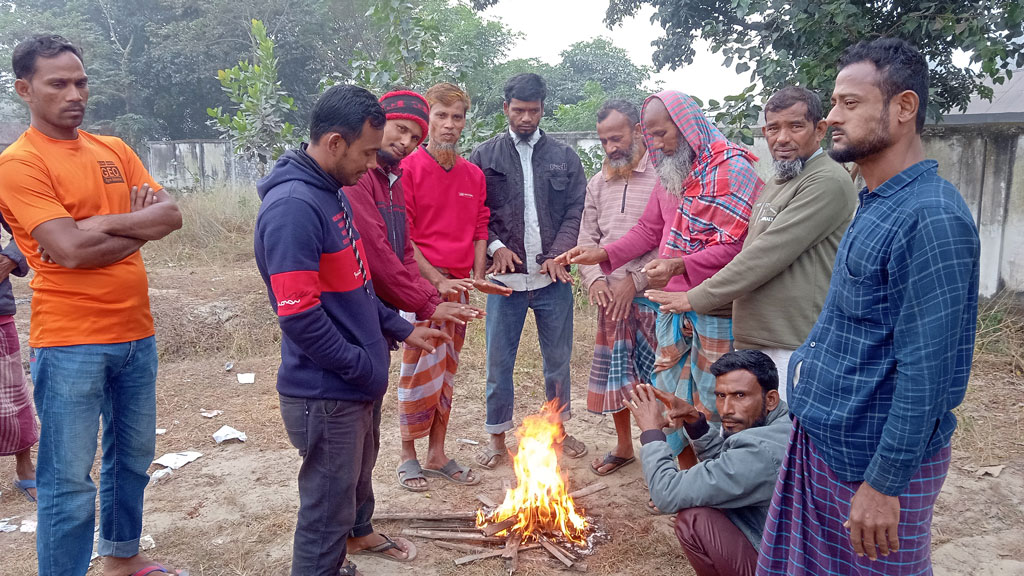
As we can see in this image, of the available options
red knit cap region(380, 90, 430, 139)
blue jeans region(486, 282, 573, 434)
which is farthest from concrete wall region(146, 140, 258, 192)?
red knit cap region(380, 90, 430, 139)

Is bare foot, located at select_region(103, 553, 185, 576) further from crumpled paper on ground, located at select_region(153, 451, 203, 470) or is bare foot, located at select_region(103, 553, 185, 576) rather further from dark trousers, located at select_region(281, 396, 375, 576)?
crumpled paper on ground, located at select_region(153, 451, 203, 470)

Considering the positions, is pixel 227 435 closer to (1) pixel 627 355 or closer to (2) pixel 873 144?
(1) pixel 627 355

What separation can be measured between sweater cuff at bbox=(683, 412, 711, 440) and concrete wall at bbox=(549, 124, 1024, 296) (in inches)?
231

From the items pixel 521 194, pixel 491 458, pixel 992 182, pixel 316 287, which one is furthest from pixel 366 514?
pixel 992 182

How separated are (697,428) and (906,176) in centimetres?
168

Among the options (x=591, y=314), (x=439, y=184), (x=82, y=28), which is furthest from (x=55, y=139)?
(x=82, y=28)

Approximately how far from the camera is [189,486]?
454 centimetres

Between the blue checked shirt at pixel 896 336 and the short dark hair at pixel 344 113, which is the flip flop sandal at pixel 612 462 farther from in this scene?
the short dark hair at pixel 344 113

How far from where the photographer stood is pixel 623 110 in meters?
4.62

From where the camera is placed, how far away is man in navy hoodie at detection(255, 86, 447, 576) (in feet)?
8.56

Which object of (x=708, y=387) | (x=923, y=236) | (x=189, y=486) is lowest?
(x=189, y=486)

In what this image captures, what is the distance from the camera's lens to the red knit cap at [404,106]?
380cm

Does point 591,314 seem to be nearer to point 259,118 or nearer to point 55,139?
point 259,118

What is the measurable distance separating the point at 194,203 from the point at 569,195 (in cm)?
1032
